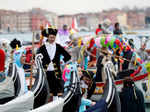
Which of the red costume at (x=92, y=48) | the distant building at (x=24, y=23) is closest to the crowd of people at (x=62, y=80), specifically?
the red costume at (x=92, y=48)

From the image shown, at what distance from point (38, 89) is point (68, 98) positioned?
669 mm

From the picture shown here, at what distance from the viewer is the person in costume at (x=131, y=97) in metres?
5.91

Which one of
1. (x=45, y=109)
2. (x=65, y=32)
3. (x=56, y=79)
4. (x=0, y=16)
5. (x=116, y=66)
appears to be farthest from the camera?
(x=0, y=16)

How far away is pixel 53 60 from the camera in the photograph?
692 centimetres

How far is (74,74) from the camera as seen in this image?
20.0 ft

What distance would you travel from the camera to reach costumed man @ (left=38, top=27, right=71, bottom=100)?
6855 millimetres

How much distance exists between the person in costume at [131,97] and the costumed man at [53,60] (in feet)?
4.27

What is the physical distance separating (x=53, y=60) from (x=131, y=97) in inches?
62.7

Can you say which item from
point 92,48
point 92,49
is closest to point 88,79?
point 92,48

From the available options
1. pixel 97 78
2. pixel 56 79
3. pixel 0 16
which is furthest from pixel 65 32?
pixel 0 16

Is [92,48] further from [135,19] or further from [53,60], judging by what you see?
[135,19]

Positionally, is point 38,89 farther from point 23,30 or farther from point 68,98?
point 23,30

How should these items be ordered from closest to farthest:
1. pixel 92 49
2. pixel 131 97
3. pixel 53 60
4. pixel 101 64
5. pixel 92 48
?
1. pixel 131 97
2. pixel 53 60
3. pixel 101 64
4. pixel 92 48
5. pixel 92 49

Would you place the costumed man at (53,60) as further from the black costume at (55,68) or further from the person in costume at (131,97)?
the person in costume at (131,97)
